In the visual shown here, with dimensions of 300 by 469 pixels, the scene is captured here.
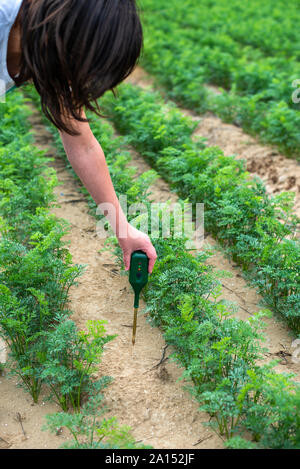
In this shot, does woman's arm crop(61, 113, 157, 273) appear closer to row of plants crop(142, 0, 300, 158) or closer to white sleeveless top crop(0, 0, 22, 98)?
white sleeveless top crop(0, 0, 22, 98)

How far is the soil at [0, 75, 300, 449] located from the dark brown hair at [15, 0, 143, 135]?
180cm

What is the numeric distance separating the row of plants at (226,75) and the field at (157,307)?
5.0 inches

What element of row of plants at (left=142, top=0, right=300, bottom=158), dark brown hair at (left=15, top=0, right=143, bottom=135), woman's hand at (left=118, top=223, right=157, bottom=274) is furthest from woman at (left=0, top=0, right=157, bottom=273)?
row of plants at (left=142, top=0, right=300, bottom=158)

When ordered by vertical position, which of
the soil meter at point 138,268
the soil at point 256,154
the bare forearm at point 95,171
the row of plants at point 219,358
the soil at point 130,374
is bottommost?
the soil at point 130,374

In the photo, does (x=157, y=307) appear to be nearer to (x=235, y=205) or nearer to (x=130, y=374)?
(x=130, y=374)

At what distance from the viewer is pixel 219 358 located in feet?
8.95

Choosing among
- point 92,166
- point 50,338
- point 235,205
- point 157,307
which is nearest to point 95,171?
point 92,166

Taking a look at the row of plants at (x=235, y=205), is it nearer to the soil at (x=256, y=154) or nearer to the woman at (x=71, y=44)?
the soil at (x=256, y=154)

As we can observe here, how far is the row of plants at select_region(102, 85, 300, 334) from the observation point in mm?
3570

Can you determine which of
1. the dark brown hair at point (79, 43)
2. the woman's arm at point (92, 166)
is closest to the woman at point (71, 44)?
the dark brown hair at point (79, 43)

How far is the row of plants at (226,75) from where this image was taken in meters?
6.12
